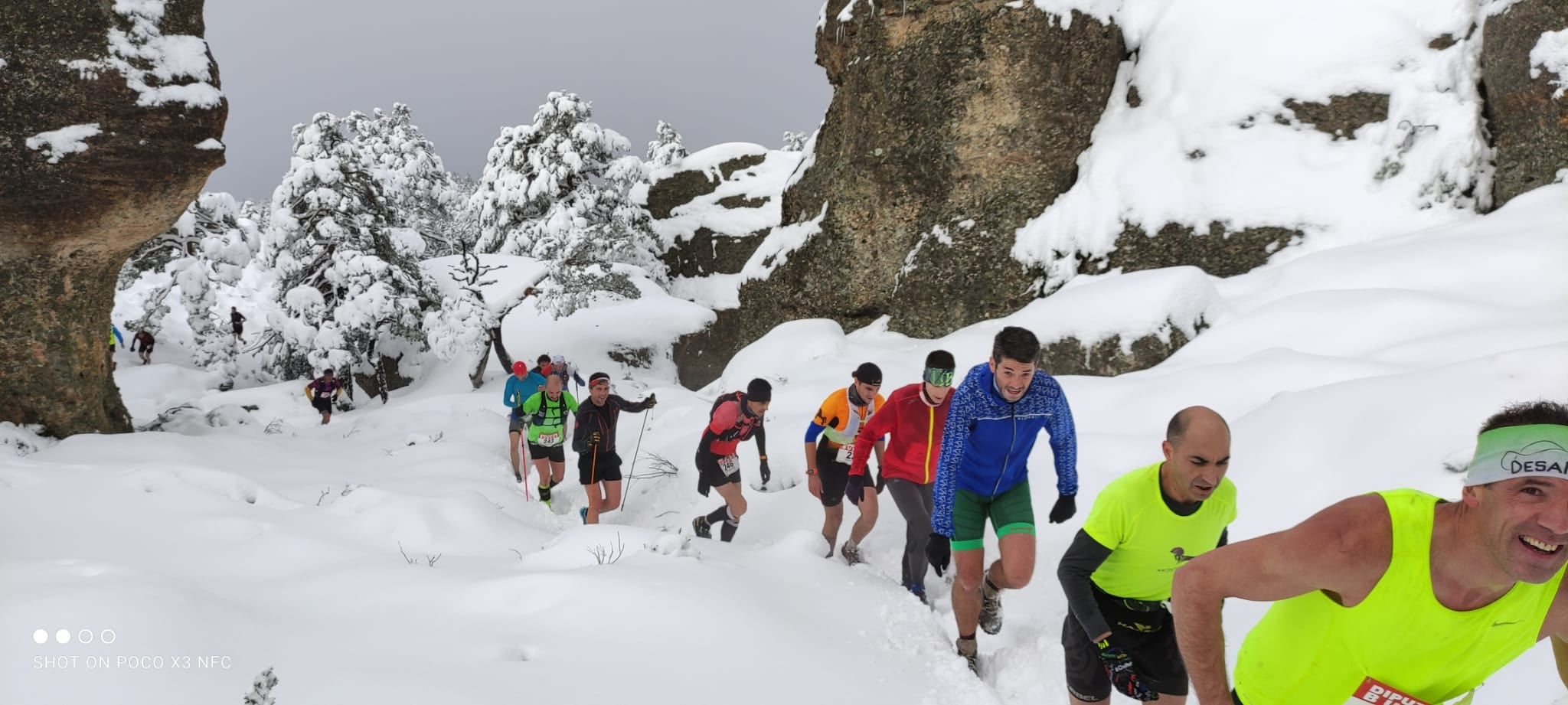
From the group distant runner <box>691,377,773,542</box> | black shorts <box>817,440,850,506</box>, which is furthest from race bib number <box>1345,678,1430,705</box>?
distant runner <box>691,377,773,542</box>

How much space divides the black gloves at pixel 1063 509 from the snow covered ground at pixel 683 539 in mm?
983

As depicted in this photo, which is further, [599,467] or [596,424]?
[599,467]

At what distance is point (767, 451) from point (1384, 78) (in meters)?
10.2

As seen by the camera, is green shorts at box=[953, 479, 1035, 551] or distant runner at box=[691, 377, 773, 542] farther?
distant runner at box=[691, 377, 773, 542]

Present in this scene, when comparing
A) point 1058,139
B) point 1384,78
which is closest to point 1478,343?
point 1384,78

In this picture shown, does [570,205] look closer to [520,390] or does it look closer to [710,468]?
[520,390]

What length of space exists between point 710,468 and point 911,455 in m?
2.24

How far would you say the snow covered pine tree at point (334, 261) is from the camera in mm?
17391

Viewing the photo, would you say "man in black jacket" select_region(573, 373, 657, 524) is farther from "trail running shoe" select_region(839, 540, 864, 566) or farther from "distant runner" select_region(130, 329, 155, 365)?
"distant runner" select_region(130, 329, 155, 365)

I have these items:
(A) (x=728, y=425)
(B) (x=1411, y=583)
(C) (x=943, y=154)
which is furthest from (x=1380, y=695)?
(C) (x=943, y=154)

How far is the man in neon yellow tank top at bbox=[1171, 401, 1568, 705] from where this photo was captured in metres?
1.62

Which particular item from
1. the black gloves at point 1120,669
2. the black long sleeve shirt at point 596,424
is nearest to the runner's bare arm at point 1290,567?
the black gloves at point 1120,669

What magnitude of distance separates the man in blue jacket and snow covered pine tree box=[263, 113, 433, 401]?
17.4 m

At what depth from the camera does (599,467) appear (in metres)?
8.12
